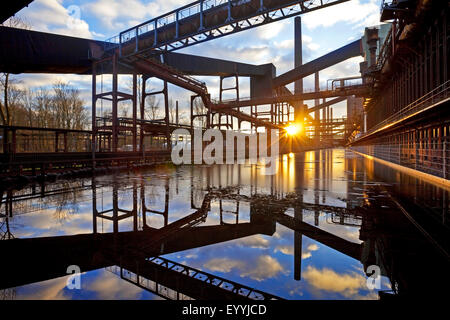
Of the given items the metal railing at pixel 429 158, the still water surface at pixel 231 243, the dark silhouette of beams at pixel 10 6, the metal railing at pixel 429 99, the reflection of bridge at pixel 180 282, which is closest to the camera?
the reflection of bridge at pixel 180 282

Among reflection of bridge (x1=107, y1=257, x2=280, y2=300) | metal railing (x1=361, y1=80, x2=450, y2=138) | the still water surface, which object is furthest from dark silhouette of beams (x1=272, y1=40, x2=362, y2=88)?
reflection of bridge (x1=107, y1=257, x2=280, y2=300)

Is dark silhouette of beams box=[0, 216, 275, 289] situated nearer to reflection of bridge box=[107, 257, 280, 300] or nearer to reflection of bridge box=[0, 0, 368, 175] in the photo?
reflection of bridge box=[107, 257, 280, 300]

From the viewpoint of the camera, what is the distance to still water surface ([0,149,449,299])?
2.14 metres

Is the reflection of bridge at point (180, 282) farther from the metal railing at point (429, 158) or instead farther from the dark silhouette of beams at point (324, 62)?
the dark silhouette of beams at point (324, 62)

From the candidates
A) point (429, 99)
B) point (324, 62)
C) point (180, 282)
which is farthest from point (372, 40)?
point (180, 282)

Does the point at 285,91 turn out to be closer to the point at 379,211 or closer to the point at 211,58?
the point at 211,58

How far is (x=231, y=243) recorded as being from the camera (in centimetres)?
323

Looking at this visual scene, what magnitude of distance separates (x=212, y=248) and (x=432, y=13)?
58.2 ft

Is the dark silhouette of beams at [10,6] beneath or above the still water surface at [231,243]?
above

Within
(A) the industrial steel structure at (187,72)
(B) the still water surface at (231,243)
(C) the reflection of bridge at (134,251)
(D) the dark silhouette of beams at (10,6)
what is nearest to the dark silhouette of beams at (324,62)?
(A) the industrial steel structure at (187,72)

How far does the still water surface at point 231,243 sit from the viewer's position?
2.14 m

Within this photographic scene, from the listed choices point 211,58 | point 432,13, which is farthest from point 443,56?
point 211,58

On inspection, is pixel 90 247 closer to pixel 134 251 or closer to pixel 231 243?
pixel 134 251
